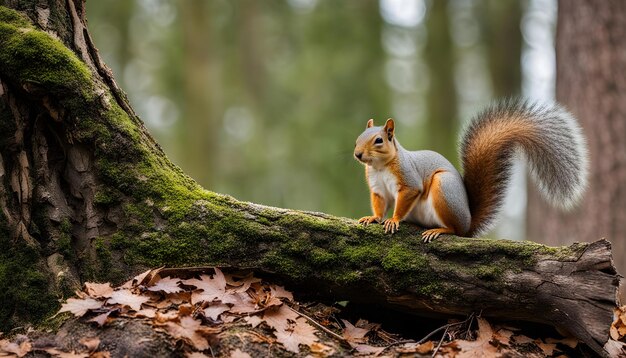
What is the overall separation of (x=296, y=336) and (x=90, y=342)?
0.75 meters

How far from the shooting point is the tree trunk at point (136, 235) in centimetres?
258

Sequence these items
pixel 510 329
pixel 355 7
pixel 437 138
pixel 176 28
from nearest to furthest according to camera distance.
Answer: pixel 510 329, pixel 437 138, pixel 355 7, pixel 176 28

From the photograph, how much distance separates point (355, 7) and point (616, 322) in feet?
21.0

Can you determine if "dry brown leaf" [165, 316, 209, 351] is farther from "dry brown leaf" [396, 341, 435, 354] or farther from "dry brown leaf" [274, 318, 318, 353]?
"dry brown leaf" [396, 341, 435, 354]

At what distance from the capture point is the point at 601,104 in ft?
17.4

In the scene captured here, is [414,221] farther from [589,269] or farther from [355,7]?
[355,7]

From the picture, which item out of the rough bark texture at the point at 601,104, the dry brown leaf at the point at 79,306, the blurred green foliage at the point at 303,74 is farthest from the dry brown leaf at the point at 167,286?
the blurred green foliage at the point at 303,74

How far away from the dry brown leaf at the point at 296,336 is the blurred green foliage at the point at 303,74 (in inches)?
201

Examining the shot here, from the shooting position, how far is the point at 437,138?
7.83 m

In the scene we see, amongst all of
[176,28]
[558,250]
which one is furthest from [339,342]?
[176,28]

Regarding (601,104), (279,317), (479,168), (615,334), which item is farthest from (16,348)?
(601,104)

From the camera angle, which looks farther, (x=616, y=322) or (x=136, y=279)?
(x=616, y=322)

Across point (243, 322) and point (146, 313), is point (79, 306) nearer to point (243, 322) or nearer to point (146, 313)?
point (146, 313)

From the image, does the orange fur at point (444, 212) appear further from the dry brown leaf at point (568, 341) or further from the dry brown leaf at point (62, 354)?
the dry brown leaf at point (62, 354)
